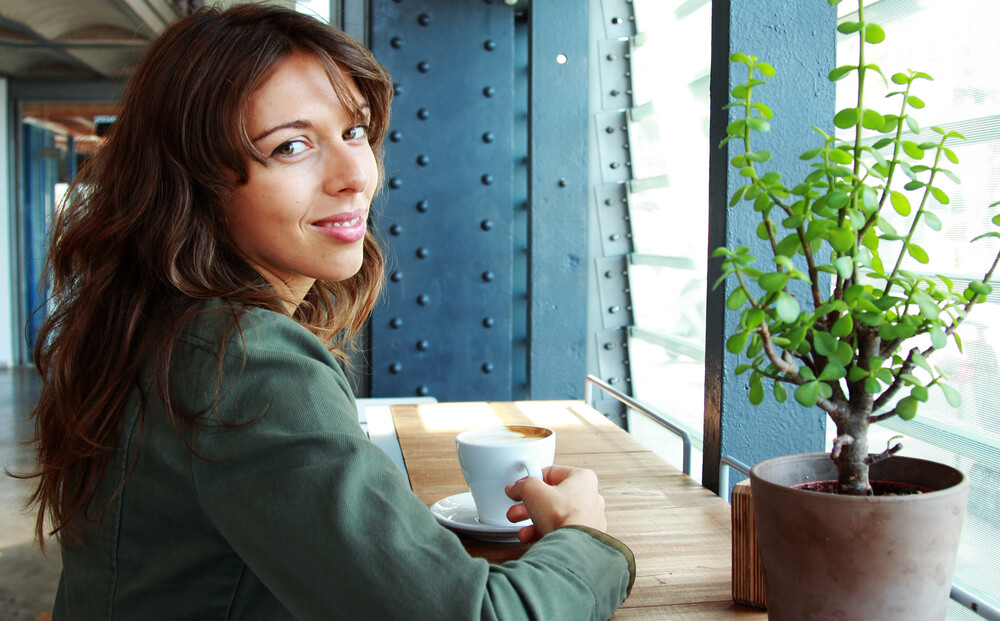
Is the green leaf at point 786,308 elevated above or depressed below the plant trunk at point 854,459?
above

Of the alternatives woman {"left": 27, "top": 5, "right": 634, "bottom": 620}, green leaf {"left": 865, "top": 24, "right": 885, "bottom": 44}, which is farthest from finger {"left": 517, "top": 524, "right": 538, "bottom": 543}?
green leaf {"left": 865, "top": 24, "right": 885, "bottom": 44}

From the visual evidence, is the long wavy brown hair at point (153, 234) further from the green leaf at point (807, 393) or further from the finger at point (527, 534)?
the green leaf at point (807, 393)

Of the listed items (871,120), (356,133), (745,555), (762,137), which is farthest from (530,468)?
(762,137)

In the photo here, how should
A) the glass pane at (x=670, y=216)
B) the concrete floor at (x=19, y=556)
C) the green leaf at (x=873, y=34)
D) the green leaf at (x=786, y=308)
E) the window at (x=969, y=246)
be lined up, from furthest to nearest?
the glass pane at (x=670, y=216) < the concrete floor at (x=19, y=556) < the window at (x=969, y=246) < the green leaf at (x=873, y=34) < the green leaf at (x=786, y=308)

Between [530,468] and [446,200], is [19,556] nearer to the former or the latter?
[446,200]

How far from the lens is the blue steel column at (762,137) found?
149 centimetres

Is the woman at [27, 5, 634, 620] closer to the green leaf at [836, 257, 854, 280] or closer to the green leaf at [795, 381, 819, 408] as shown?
the green leaf at [795, 381, 819, 408]

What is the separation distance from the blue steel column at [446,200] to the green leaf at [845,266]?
2.88 m

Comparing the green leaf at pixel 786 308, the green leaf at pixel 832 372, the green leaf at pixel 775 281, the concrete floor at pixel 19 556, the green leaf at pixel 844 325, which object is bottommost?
the concrete floor at pixel 19 556

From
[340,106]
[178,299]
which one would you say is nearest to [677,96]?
[340,106]

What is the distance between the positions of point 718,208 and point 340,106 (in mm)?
808

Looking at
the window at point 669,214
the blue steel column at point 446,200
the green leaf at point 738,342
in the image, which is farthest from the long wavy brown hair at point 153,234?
the window at point 669,214

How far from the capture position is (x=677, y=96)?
354cm

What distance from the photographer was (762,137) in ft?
4.96
